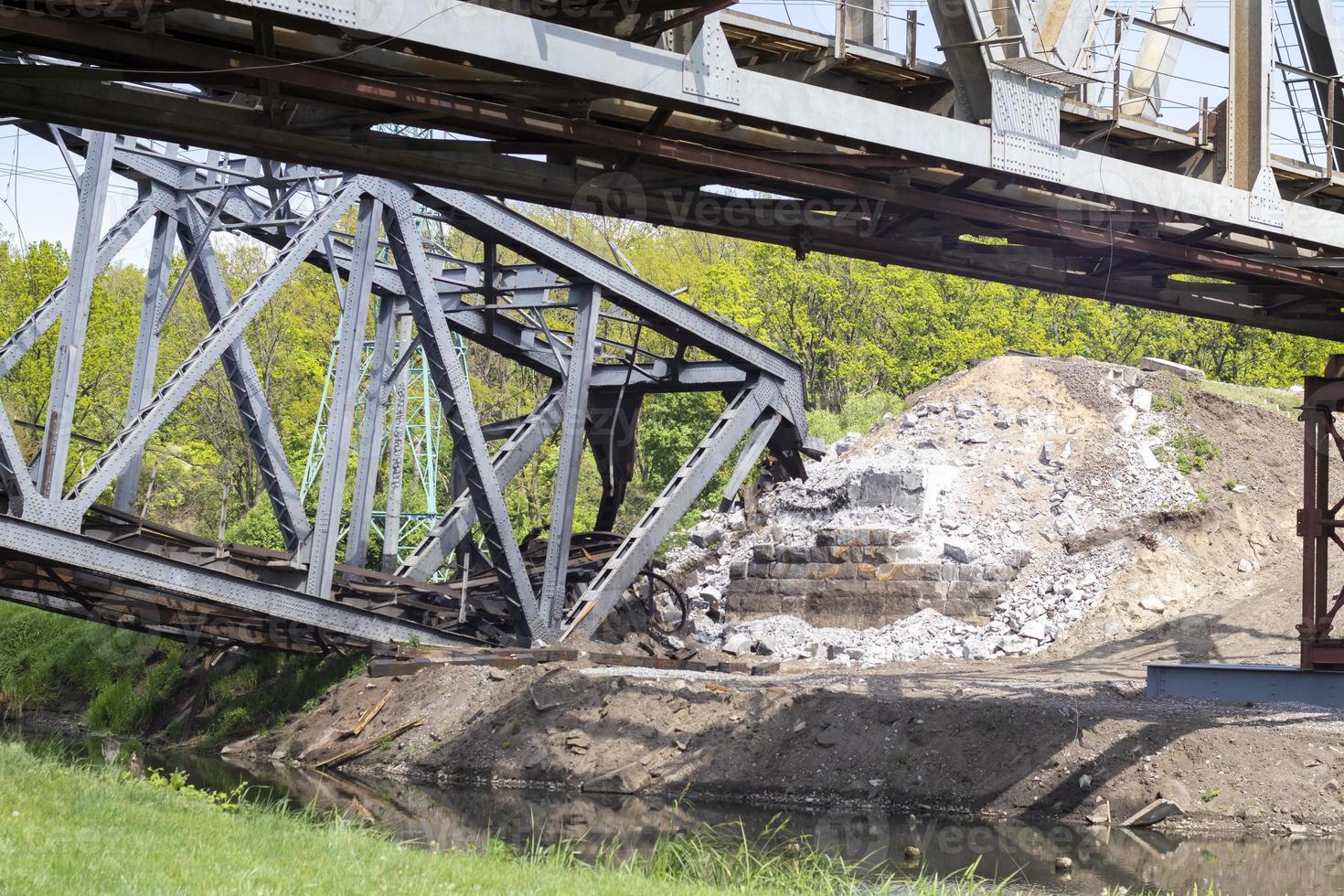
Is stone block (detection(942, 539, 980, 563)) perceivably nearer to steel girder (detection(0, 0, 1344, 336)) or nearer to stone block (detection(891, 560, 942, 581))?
stone block (detection(891, 560, 942, 581))

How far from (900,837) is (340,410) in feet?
28.6

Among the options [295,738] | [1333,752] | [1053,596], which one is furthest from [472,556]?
[1333,752]

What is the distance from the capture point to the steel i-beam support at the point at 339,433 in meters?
17.3

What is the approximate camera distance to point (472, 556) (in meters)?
22.9

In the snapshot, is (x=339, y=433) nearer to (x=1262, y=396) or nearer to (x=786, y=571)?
(x=786, y=571)

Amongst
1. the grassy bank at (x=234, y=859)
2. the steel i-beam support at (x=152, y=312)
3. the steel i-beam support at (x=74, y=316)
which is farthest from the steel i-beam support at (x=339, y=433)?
the grassy bank at (x=234, y=859)

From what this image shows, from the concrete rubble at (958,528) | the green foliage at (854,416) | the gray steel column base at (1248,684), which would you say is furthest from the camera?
the green foliage at (854,416)

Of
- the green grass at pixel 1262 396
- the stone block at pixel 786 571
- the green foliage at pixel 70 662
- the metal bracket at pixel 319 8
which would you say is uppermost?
the metal bracket at pixel 319 8

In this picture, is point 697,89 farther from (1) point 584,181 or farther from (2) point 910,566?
(2) point 910,566

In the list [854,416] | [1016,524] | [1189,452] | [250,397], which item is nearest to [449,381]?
[250,397]

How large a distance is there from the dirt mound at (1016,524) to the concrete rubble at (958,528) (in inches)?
1.6

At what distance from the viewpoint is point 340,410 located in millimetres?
17453

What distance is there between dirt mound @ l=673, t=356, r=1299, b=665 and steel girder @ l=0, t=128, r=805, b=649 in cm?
526

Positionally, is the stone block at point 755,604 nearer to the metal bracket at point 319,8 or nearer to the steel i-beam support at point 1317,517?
the steel i-beam support at point 1317,517
